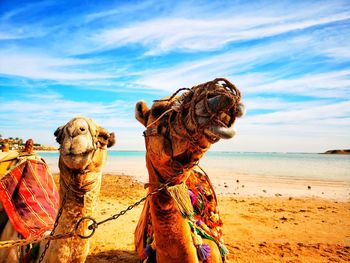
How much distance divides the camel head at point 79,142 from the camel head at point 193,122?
1.31 ft

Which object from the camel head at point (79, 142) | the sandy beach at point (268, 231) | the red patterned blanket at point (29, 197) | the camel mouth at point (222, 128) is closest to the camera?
the camel mouth at point (222, 128)

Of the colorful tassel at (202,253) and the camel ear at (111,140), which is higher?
the camel ear at (111,140)

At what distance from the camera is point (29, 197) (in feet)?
11.1

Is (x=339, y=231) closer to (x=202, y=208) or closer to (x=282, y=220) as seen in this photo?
(x=282, y=220)

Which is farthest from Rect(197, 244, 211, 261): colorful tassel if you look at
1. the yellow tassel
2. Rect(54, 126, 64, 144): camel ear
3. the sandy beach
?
the sandy beach

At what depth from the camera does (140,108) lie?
2.43 m

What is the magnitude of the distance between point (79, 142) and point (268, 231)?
22.7 feet

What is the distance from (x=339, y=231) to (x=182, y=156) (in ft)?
25.9

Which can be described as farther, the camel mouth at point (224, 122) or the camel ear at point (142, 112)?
the camel ear at point (142, 112)

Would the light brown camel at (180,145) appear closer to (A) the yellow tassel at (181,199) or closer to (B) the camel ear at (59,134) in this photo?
(A) the yellow tassel at (181,199)

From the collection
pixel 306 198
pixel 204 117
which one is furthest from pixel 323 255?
pixel 306 198

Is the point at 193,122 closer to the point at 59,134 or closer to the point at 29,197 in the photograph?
the point at 59,134

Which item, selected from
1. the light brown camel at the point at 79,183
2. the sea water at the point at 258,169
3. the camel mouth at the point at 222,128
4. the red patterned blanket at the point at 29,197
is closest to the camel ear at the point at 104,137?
the light brown camel at the point at 79,183

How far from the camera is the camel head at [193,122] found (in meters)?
1.53
